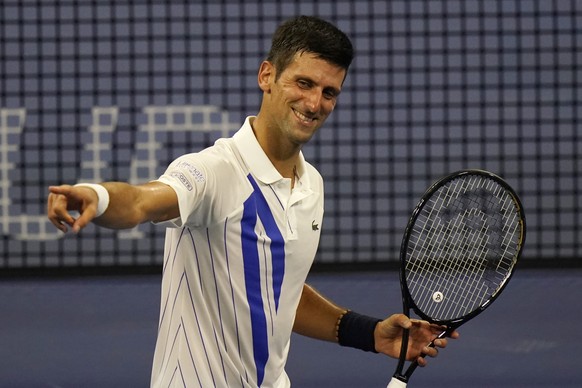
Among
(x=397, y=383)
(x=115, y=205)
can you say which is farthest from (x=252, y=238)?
(x=397, y=383)

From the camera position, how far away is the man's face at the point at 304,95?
290 cm

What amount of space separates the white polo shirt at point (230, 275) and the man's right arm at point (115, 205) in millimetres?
191

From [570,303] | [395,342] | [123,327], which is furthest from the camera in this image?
[570,303]

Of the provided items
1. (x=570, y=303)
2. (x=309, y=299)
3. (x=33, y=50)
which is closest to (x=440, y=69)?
(x=570, y=303)

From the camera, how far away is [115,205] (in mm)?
2330

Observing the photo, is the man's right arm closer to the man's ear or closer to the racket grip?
the man's ear

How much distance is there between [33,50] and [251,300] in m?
7.82

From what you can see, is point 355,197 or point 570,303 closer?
point 570,303

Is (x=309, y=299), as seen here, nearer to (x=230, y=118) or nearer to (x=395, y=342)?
(x=395, y=342)

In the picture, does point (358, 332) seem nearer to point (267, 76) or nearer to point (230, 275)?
point (230, 275)

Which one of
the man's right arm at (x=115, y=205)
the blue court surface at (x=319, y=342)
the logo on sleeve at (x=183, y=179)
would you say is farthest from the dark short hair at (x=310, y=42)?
the blue court surface at (x=319, y=342)

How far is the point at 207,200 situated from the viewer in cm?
275

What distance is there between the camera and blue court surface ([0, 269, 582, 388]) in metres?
6.15

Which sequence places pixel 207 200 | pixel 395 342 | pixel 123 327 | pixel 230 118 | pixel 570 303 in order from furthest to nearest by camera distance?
pixel 230 118
pixel 570 303
pixel 123 327
pixel 395 342
pixel 207 200
